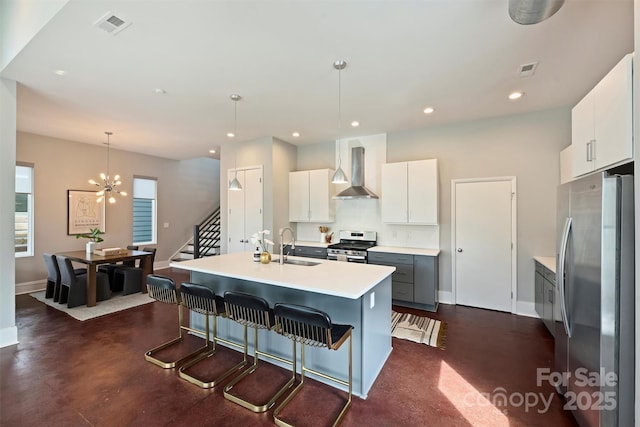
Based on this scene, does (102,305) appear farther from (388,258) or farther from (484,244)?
(484,244)

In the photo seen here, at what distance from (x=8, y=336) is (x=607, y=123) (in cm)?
607

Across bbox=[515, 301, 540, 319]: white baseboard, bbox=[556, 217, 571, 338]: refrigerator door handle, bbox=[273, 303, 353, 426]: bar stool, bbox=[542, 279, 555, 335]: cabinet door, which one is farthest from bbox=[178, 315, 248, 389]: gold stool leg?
bbox=[515, 301, 540, 319]: white baseboard

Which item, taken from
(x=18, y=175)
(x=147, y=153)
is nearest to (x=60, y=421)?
(x=18, y=175)

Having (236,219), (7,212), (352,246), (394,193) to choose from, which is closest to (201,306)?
(7,212)

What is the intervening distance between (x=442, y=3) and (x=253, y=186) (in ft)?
14.7

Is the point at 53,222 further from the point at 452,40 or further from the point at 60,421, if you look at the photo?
the point at 452,40

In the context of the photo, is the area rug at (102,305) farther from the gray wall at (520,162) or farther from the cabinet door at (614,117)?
the cabinet door at (614,117)

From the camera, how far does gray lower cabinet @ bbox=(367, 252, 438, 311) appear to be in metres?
4.29

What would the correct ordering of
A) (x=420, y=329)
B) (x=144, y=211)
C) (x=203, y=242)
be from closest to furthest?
(x=420, y=329), (x=144, y=211), (x=203, y=242)

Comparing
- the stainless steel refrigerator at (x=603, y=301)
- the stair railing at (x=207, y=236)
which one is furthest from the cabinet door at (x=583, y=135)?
the stair railing at (x=207, y=236)

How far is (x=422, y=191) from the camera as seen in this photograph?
4.62 m

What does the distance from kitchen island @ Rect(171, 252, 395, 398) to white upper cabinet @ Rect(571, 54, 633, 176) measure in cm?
182

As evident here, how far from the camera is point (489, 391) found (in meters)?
2.39

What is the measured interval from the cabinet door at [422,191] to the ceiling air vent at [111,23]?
13.3ft
